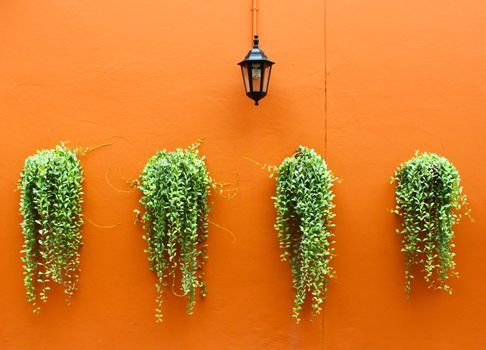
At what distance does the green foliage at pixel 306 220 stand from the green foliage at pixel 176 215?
0.54 m

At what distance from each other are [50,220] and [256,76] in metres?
1.66

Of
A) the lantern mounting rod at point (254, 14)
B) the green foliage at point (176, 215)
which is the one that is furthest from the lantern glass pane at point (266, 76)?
the green foliage at point (176, 215)

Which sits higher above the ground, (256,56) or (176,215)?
(256,56)

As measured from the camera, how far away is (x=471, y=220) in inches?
149

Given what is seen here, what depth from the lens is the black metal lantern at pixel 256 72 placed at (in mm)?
3584

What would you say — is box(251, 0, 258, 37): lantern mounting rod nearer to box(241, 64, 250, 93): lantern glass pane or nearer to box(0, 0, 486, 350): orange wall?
box(0, 0, 486, 350): orange wall

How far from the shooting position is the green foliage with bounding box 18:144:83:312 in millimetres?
3572

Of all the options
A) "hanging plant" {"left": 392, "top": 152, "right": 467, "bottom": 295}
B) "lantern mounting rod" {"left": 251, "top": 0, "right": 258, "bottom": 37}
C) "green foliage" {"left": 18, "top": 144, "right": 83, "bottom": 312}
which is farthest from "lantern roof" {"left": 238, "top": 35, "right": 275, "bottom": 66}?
"green foliage" {"left": 18, "top": 144, "right": 83, "bottom": 312}

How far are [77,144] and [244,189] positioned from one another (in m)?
1.22

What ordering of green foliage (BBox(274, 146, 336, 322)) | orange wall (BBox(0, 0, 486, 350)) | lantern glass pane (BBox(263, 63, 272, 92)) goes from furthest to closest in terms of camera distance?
orange wall (BBox(0, 0, 486, 350)) → lantern glass pane (BBox(263, 63, 272, 92)) → green foliage (BBox(274, 146, 336, 322))

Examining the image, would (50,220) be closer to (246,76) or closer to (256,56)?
(246,76)

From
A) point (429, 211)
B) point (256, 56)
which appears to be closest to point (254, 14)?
point (256, 56)

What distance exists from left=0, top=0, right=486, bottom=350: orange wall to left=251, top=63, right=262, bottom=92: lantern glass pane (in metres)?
0.24

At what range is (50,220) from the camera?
3.60 metres
